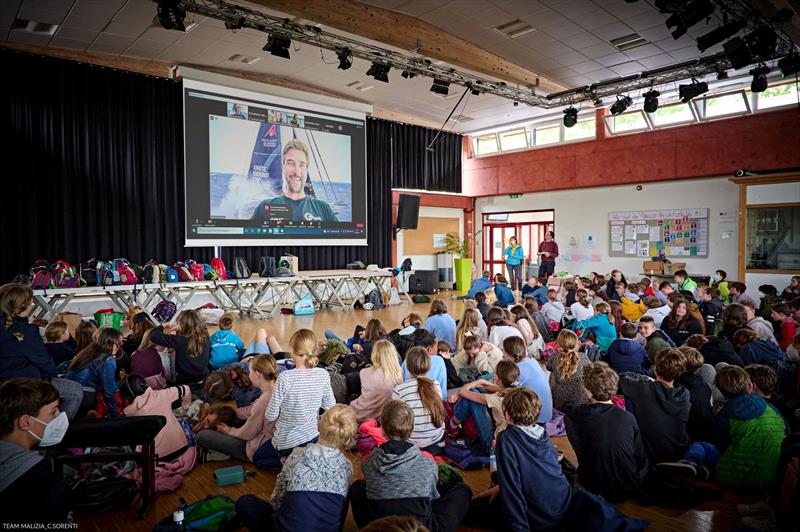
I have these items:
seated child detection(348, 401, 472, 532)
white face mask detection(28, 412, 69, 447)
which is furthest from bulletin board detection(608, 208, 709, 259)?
white face mask detection(28, 412, 69, 447)

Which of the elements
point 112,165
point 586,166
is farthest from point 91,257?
point 586,166

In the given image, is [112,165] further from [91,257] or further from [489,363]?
[489,363]

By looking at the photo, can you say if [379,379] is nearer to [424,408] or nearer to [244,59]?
[424,408]

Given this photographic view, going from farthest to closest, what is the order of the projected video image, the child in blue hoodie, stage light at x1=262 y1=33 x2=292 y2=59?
the projected video image
stage light at x1=262 y1=33 x2=292 y2=59
the child in blue hoodie

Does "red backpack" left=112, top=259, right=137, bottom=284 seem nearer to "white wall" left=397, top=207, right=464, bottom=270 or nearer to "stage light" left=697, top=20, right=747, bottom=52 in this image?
"white wall" left=397, top=207, right=464, bottom=270

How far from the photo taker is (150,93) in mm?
9961

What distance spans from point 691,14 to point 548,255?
7.54 m

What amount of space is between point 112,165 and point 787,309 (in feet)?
35.1

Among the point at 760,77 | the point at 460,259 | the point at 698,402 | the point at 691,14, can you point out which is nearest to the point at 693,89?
the point at 760,77

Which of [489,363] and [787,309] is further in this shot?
[787,309]

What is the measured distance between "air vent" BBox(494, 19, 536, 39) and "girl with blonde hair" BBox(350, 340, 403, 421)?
564 centimetres

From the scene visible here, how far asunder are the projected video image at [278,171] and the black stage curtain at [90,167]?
0.90 m

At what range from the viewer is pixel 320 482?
2.19 metres

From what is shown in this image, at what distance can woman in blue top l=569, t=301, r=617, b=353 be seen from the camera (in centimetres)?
573
